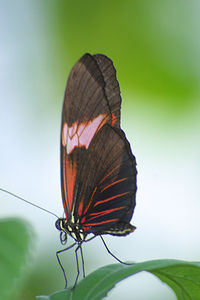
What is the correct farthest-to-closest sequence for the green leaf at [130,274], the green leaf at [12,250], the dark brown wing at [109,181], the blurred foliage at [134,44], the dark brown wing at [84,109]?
the blurred foliage at [134,44] < the dark brown wing at [109,181] < the dark brown wing at [84,109] < the green leaf at [130,274] < the green leaf at [12,250]

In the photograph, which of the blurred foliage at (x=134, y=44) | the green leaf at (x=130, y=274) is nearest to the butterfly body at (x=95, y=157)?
the green leaf at (x=130, y=274)

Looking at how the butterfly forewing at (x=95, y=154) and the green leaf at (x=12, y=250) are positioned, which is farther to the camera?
the butterfly forewing at (x=95, y=154)

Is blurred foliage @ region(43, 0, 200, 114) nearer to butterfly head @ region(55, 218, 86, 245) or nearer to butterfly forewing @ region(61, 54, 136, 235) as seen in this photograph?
butterfly forewing @ region(61, 54, 136, 235)

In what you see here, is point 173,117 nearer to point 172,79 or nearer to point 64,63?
point 172,79

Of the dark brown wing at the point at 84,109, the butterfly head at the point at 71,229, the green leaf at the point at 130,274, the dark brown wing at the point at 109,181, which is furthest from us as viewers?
the butterfly head at the point at 71,229

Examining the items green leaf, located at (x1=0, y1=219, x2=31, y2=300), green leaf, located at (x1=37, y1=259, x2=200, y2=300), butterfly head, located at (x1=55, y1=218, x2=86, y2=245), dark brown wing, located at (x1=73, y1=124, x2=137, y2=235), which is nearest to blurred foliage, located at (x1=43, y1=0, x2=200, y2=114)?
dark brown wing, located at (x1=73, y1=124, x2=137, y2=235)

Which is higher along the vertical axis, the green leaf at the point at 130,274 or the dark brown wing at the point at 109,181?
the dark brown wing at the point at 109,181

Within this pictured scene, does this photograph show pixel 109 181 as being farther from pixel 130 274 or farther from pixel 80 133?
pixel 130 274

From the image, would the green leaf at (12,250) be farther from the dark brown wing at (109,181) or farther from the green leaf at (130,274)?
the dark brown wing at (109,181)
